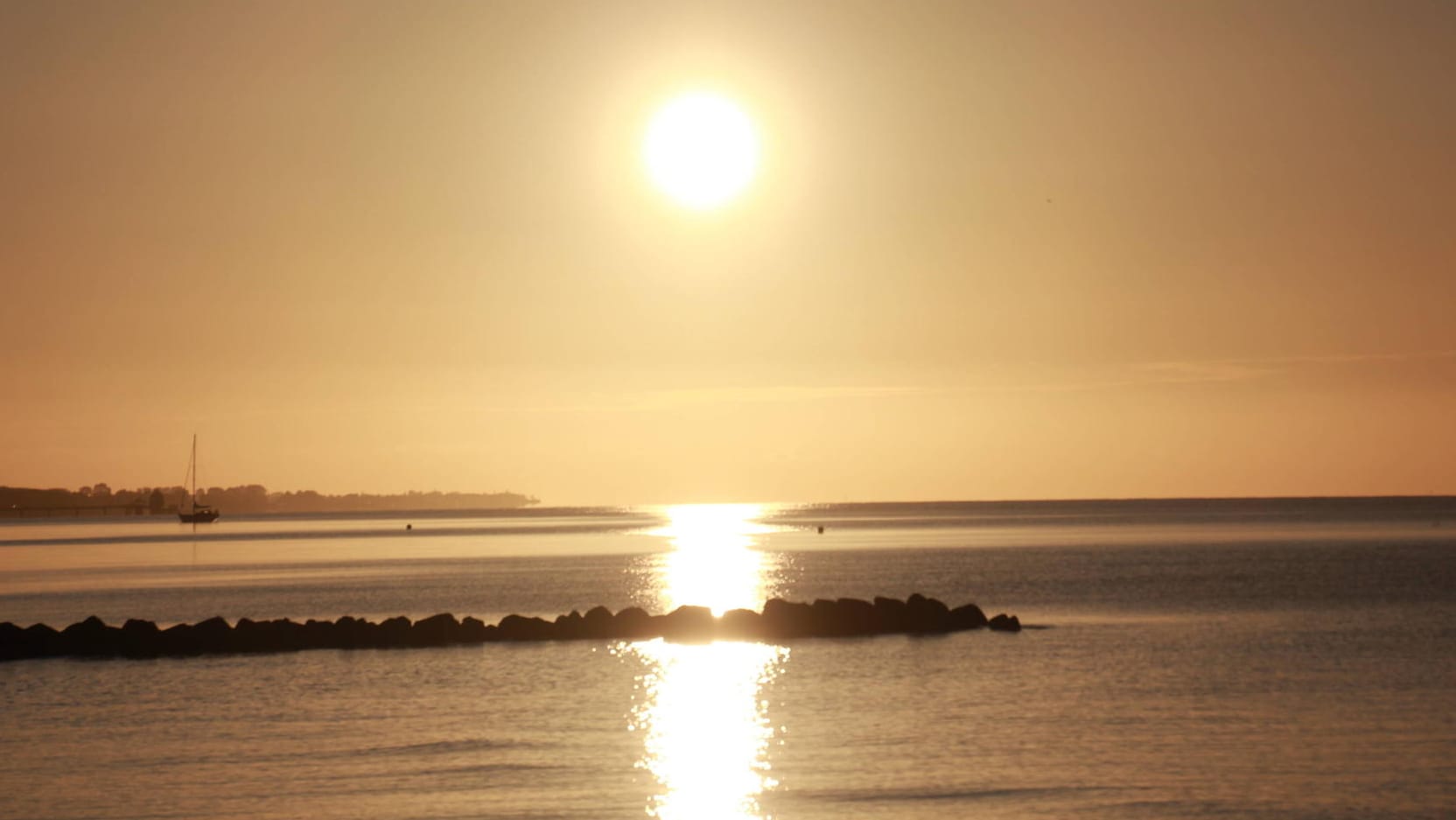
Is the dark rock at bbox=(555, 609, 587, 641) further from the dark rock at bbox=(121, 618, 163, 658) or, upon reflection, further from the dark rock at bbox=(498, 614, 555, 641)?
the dark rock at bbox=(121, 618, 163, 658)

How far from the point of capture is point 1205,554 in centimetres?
11600

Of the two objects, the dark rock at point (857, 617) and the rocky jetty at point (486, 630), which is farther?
the dark rock at point (857, 617)

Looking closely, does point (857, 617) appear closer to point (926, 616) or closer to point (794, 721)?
point (926, 616)

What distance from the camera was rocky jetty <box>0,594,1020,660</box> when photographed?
50.2 metres

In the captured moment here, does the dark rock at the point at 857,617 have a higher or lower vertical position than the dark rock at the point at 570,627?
higher

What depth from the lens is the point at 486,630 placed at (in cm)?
5334

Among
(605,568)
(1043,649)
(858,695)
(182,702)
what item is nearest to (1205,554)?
(605,568)

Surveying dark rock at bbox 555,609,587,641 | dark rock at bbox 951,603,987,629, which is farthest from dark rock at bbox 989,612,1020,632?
dark rock at bbox 555,609,587,641

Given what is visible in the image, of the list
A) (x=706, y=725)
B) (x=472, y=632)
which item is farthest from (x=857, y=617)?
(x=706, y=725)

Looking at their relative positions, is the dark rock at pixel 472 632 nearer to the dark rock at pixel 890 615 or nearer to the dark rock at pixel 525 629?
the dark rock at pixel 525 629

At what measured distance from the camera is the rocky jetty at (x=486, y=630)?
5016 centimetres

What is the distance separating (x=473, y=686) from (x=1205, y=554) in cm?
8750

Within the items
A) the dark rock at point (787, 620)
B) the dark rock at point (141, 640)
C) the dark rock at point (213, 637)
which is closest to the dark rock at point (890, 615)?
the dark rock at point (787, 620)

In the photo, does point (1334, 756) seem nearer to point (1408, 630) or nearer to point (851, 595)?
point (1408, 630)
